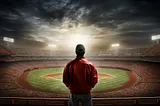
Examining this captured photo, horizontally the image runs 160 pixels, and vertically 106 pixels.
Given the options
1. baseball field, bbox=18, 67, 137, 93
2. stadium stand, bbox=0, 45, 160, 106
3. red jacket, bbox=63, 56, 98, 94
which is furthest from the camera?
baseball field, bbox=18, 67, 137, 93

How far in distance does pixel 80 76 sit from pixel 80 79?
0.06 m

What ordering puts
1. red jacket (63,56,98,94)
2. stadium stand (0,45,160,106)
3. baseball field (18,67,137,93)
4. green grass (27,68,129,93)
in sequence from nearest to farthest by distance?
red jacket (63,56,98,94) < stadium stand (0,45,160,106) < baseball field (18,67,137,93) < green grass (27,68,129,93)

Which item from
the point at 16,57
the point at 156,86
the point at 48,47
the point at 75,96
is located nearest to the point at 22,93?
the point at 75,96

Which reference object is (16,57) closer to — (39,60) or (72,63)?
(39,60)

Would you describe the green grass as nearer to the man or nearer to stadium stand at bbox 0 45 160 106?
stadium stand at bbox 0 45 160 106

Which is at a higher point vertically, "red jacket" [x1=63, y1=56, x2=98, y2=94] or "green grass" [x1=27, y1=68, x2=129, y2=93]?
"red jacket" [x1=63, y1=56, x2=98, y2=94]

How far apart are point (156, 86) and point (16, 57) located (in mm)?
32959

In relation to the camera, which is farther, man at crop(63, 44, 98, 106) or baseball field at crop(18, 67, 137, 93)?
baseball field at crop(18, 67, 137, 93)

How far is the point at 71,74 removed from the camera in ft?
8.80

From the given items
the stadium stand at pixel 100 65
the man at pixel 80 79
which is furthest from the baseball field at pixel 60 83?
the man at pixel 80 79

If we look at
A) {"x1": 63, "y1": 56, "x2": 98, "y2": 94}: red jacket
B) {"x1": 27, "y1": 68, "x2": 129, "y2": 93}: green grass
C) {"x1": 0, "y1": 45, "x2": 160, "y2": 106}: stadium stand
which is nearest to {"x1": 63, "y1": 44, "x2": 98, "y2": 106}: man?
{"x1": 63, "y1": 56, "x2": 98, "y2": 94}: red jacket

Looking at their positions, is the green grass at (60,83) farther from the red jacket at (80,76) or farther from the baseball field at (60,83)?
the red jacket at (80,76)

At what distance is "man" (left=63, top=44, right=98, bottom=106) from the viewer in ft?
8.59

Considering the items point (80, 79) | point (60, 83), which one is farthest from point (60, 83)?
point (80, 79)
